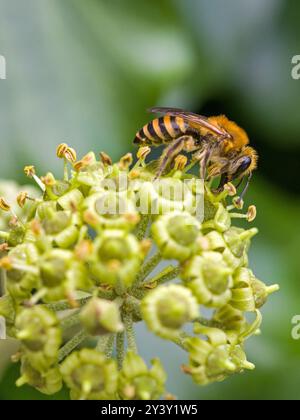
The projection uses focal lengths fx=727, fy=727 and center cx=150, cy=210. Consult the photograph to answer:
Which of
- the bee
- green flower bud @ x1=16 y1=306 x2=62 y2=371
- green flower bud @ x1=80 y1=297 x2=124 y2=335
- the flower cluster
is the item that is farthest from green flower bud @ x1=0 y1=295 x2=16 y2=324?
the bee

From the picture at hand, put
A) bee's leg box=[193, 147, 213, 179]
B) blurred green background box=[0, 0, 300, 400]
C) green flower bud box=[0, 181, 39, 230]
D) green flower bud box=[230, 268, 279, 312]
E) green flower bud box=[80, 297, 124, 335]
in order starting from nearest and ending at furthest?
1. green flower bud box=[80, 297, 124, 335]
2. green flower bud box=[230, 268, 279, 312]
3. bee's leg box=[193, 147, 213, 179]
4. green flower bud box=[0, 181, 39, 230]
5. blurred green background box=[0, 0, 300, 400]

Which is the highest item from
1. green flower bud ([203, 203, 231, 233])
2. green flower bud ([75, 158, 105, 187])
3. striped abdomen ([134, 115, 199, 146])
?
striped abdomen ([134, 115, 199, 146])

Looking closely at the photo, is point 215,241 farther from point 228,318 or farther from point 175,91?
point 175,91

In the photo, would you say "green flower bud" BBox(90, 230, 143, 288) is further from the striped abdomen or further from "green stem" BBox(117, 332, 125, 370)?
the striped abdomen

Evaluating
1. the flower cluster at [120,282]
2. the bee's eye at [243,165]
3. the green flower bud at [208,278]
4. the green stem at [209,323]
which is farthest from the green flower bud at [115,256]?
the bee's eye at [243,165]

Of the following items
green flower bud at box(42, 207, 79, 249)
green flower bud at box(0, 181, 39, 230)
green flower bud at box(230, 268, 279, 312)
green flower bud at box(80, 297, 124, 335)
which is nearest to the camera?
green flower bud at box(80, 297, 124, 335)

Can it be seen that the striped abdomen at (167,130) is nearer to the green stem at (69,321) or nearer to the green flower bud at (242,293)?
the green flower bud at (242,293)
